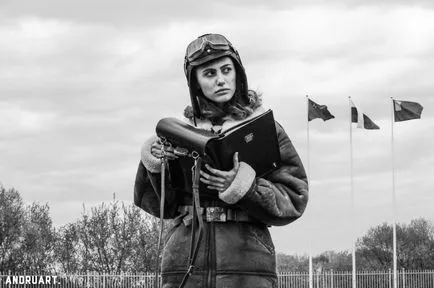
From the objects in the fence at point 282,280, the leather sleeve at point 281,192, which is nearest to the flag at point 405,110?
the fence at point 282,280

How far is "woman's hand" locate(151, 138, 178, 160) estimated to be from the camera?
16.8 ft

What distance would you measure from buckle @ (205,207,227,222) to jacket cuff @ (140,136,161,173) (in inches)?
15.0

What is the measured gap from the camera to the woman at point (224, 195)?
504 cm

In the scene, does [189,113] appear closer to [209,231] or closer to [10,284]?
[209,231]

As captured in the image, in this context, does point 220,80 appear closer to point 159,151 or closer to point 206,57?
point 206,57

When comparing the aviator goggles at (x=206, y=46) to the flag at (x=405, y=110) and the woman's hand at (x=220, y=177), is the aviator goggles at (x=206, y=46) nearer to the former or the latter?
the woman's hand at (x=220, y=177)

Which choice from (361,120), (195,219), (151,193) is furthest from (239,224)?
(361,120)

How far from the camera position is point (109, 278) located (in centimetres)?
4375

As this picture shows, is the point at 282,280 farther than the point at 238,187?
Yes

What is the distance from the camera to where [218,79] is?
529 centimetres

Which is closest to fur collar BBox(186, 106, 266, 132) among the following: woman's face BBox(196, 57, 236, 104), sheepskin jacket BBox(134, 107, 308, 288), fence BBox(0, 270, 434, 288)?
sheepskin jacket BBox(134, 107, 308, 288)

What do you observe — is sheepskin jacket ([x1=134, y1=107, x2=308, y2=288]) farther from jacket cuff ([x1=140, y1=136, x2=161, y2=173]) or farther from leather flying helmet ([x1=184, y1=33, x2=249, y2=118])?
leather flying helmet ([x1=184, y1=33, x2=249, y2=118])

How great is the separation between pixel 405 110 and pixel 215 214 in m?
34.2

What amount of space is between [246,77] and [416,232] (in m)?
54.2
